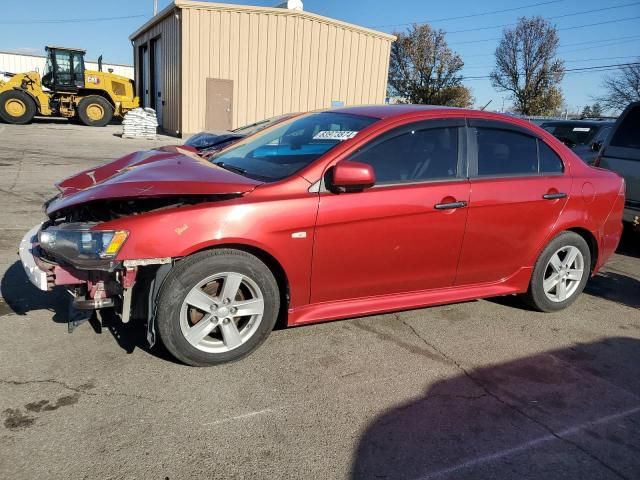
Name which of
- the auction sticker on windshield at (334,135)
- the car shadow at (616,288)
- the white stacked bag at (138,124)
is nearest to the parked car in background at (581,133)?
the car shadow at (616,288)

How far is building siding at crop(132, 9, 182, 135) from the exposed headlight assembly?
64.5 ft

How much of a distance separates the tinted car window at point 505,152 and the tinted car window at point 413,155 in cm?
25

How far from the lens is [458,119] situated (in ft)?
13.5

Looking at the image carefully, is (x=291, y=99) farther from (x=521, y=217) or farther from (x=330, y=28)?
(x=521, y=217)

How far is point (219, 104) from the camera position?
72.4ft

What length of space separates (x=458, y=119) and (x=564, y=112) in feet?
183

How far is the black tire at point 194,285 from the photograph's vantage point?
3137mm

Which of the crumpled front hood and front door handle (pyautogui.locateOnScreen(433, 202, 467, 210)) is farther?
front door handle (pyautogui.locateOnScreen(433, 202, 467, 210))

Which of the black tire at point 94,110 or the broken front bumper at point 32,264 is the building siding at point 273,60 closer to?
the black tire at point 94,110

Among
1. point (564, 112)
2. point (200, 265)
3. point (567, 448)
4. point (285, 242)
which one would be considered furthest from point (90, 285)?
point (564, 112)

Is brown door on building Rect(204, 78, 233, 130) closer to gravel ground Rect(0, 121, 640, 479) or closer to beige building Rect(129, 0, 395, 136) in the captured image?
beige building Rect(129, 0, 395, 136)

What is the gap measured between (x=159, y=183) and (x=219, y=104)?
65.1ft

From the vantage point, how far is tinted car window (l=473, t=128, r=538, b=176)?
13.6ft

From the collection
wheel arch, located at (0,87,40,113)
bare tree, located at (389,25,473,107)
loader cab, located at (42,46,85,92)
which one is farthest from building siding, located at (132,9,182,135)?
bare tree, located at (389,25,473,107)
